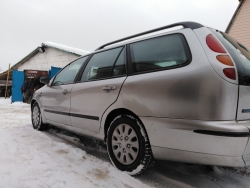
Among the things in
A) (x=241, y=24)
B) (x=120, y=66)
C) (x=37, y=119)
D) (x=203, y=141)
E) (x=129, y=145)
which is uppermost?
(x=241, y=24)

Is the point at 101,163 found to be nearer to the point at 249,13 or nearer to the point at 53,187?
the point at 53,187

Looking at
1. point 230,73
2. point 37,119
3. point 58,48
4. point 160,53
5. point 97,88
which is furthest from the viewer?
point 58,48

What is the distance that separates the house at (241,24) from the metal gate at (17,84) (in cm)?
1179

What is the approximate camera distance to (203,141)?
172cm

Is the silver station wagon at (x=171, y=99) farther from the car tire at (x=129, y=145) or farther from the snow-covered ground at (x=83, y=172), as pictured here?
the snow-covered ground at (x=83, y=172)

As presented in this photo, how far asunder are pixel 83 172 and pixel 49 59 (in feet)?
40.1

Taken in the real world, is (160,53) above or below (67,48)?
below

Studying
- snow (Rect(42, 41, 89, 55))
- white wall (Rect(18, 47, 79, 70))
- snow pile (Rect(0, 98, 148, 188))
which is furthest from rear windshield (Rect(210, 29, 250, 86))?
white wall (Rect(18, 47, 79, 70))

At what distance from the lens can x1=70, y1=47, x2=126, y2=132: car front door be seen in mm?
2506

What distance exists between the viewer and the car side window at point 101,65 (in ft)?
8.99

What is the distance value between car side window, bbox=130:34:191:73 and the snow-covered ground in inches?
48.7

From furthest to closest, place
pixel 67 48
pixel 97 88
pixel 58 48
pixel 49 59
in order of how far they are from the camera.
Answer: pixel 49 59
pixel 58 48
pixel 67 48
pixel 97 88

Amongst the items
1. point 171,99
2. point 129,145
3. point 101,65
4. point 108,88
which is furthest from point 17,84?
point 171,99

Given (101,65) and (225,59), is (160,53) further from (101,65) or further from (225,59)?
(101,65)
